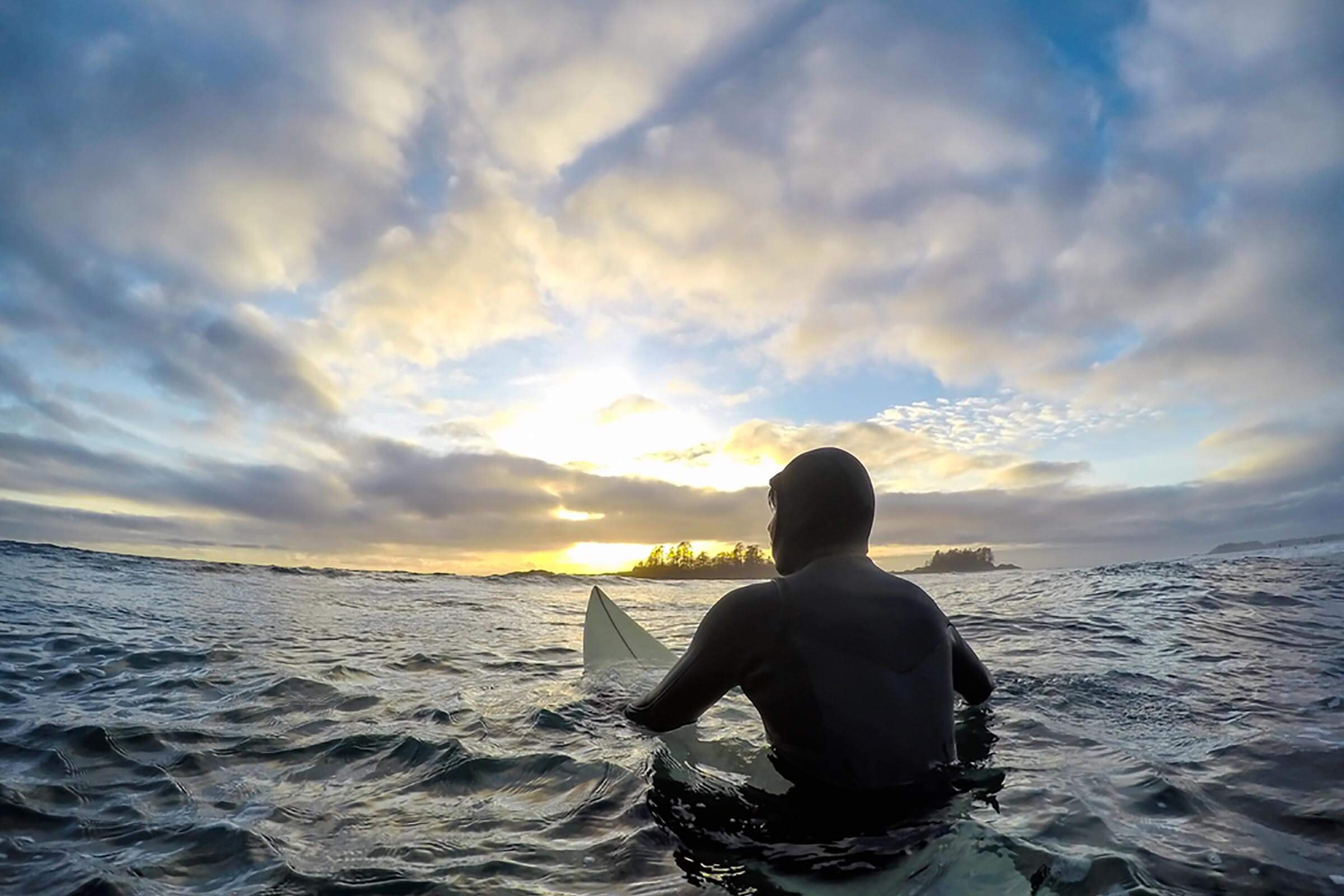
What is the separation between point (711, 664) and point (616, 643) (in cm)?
402

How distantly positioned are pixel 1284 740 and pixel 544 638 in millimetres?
9497

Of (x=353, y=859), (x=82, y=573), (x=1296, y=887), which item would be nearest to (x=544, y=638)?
(x=353, y=859)

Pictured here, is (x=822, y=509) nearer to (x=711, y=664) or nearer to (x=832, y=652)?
(x=832, y=652)

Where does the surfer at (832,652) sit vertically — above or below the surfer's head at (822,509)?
below

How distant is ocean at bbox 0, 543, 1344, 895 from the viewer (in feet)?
9.45

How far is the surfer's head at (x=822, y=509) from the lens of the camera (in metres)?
3.60

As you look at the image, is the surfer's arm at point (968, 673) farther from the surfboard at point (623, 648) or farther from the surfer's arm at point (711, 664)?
the surfboard at point (623, 648)

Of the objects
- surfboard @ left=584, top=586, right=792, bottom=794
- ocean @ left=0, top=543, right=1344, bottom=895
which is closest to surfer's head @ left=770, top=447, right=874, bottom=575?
ocean @ left=0, top=543, right=1344, bottom=895

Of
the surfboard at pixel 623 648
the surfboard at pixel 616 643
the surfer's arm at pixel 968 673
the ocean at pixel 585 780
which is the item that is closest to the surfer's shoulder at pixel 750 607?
the ocean at pixel 585 780


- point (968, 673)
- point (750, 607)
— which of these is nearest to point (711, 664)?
point (750, 607)

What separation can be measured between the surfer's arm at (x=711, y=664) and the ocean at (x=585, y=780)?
492mm

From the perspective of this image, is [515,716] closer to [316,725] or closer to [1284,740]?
[316,725]

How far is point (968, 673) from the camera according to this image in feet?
14.0

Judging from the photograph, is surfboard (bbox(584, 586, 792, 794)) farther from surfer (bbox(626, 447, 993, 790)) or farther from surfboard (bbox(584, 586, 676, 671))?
surfer (bbox(626, 447, 993, 790))
